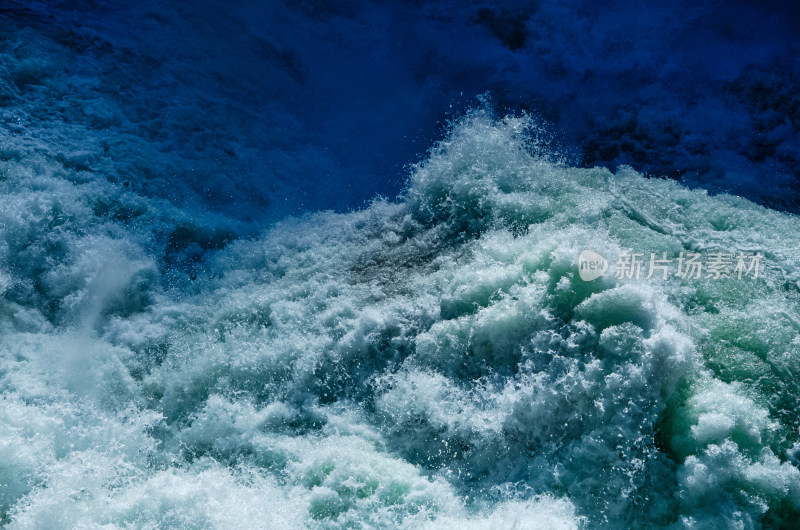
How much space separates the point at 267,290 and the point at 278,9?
385 cm

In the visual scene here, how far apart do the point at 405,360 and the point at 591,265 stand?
4.78 feet

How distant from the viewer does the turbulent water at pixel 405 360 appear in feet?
10.9

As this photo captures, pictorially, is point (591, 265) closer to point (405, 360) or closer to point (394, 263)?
point (405, 360)

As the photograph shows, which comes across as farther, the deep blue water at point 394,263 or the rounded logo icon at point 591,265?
the rounded logo icon at point 591,265

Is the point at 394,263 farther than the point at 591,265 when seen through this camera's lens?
Yes

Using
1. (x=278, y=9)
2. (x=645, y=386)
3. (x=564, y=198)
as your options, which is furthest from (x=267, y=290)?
(x=278, y=9)

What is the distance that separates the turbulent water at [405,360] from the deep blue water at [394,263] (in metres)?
0.02

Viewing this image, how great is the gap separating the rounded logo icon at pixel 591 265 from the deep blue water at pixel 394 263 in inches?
3.5

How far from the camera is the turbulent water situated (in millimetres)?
3311

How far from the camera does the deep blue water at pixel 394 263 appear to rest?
3.39m

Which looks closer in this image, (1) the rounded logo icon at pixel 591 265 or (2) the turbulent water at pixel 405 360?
(2) the turbulent water at pixel 405 360

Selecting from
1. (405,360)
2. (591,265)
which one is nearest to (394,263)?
(405,360)

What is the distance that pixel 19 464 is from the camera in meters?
3.46

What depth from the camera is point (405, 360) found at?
13.4 feet
